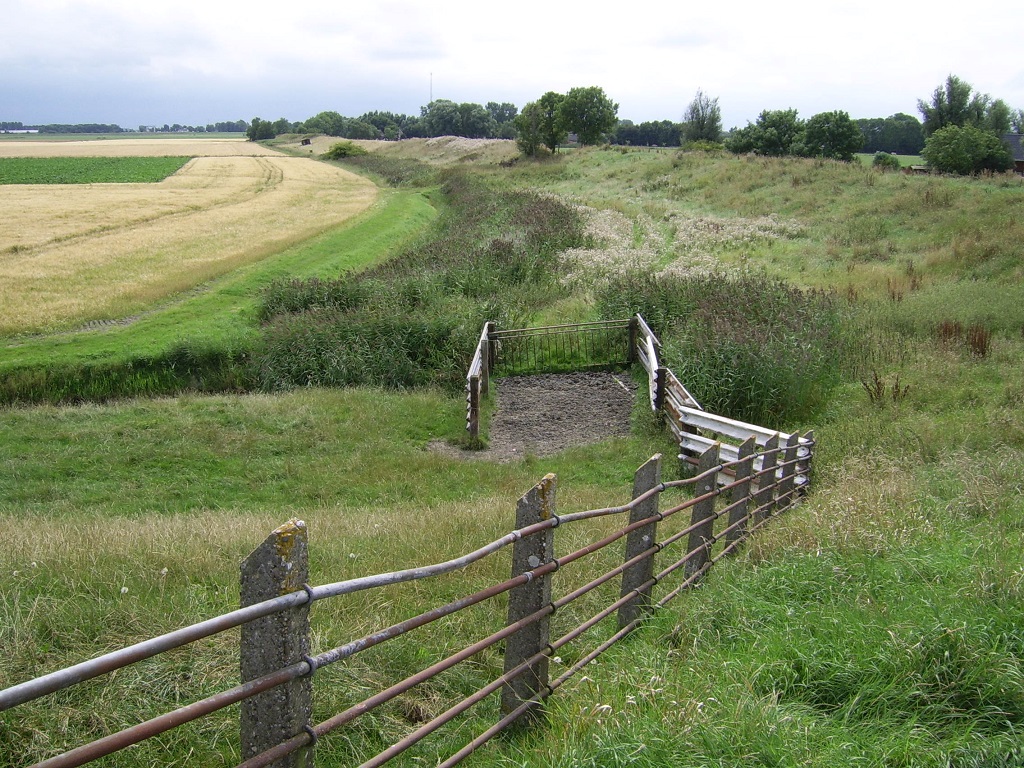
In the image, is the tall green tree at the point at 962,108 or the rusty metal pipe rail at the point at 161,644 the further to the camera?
the tall green tree at the point at 962,108

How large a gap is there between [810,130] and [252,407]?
75.1 meters

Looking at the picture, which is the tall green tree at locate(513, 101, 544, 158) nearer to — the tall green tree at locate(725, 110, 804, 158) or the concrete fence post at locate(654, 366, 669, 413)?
the tall green tree at locate(725, 110, 804, 158)

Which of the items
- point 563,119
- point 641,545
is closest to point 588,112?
point 563,119

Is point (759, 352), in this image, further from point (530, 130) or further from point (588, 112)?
point (588, 112)

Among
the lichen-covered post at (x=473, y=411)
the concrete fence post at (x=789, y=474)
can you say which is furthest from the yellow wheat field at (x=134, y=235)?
the concrete fence post at (x=789, y=474)

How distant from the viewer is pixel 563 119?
87125mm

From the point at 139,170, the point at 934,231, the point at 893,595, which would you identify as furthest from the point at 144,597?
the point at 139,170

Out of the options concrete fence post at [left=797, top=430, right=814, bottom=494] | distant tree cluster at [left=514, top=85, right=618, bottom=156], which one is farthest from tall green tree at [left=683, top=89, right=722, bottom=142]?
concrete fence post at [left=797, top=430, right=814, bottom=494]

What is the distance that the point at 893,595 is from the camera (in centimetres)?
443

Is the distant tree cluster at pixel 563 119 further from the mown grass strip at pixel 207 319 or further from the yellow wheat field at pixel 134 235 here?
the mown grass strip at pixel 207 319

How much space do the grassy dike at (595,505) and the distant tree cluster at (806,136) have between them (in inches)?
2570

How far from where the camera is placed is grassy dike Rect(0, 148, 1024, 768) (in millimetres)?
3338

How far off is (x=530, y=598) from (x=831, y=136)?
273 ft

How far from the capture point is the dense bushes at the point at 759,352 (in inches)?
477
